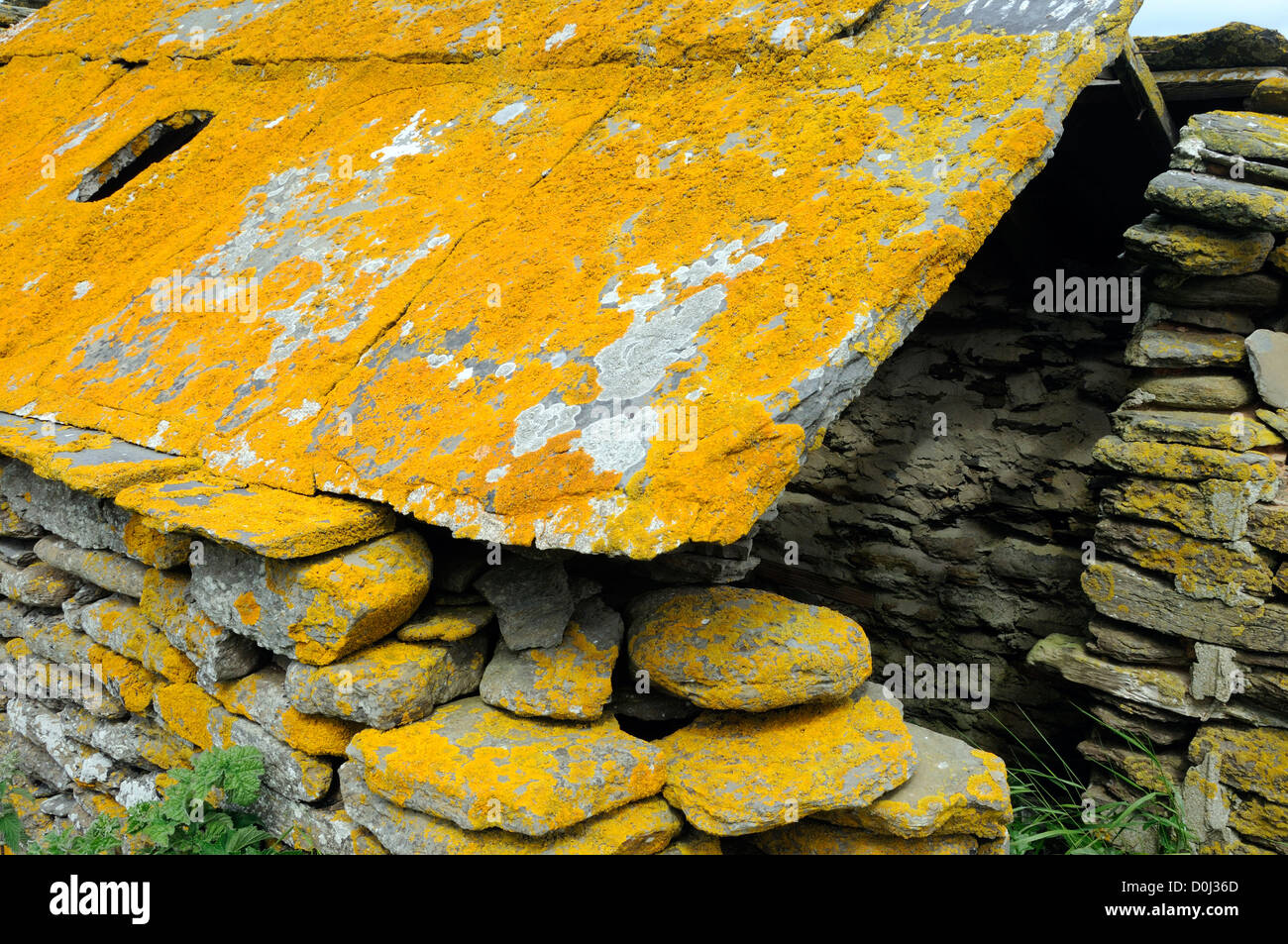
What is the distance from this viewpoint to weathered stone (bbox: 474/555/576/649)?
206 cm

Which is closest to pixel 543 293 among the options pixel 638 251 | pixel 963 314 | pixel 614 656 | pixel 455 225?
pixel 638 251

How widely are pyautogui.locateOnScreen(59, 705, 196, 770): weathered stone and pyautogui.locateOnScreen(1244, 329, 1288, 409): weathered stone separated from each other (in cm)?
336

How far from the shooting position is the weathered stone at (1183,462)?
2727 millimetres

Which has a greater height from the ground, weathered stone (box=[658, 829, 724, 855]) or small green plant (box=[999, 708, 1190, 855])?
weathered stone (box=[658, 829, 724, 855])

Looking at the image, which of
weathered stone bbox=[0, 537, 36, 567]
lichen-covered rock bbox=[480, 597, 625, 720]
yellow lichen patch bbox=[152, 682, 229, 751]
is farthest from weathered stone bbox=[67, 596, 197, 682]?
lichen-covered rock bbox=[480, 597, 625, 720]

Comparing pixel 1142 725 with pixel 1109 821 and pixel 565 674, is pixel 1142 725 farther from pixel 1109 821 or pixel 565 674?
pixel 565 674

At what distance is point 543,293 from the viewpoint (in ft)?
7.40

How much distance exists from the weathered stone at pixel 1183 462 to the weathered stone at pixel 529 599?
191 centimetres

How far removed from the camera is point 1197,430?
2.82 metres

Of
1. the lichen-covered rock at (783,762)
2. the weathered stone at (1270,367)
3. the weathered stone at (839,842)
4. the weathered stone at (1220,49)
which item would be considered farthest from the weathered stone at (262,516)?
the weathered stone at (1220,49)

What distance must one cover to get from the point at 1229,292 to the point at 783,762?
225cm

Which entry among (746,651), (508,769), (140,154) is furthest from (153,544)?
(140,154)

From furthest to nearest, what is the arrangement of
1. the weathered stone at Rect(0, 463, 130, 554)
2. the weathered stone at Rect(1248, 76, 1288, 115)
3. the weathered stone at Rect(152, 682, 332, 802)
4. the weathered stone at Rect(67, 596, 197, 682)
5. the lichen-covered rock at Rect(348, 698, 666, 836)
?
the weathered stone at Rect(1248, 76, 1288, 115)
the weathered stone at Rect(0, 463, 130, 554)
the weathered stone at Rect(67, 596, 197, 682)
the weathered stone at Rect(152, 682, 332, 802)
the lichen-covered rock at Rect(348, 698, 666, 836)

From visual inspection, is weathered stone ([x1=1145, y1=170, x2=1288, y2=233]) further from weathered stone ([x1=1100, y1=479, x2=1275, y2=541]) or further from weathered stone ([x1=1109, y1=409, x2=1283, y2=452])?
weathered stone ([x1=1100, y1=479, x2=1275, y2=541])
